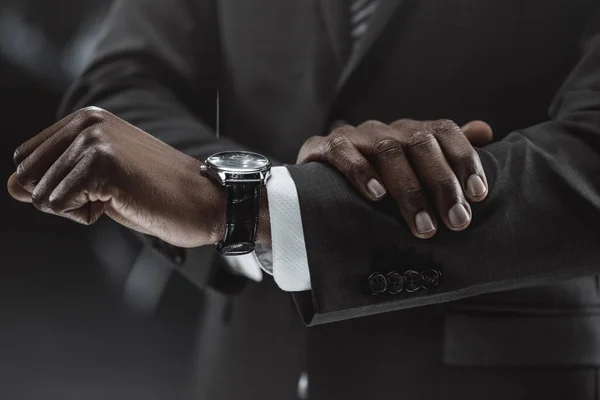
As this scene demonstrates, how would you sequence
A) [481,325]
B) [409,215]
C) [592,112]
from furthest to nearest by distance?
[481,325]
[592,112]
[409,215]

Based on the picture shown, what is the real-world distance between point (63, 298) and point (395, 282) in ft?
1.96

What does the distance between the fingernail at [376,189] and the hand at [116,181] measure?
172 mm

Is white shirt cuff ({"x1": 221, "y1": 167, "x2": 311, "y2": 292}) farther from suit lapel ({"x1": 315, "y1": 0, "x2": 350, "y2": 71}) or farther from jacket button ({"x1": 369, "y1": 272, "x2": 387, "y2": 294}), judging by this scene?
suit lapel ({"x1": 315, "y1": 0, "x2": 350, "y2": 71})

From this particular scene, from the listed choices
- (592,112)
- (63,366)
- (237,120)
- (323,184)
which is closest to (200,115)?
(237,120)

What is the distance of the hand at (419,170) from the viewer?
0.76 m

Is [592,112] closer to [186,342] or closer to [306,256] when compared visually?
[306,256]

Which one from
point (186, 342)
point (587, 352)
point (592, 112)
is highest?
point (592, 112)

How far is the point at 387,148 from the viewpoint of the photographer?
0.79m

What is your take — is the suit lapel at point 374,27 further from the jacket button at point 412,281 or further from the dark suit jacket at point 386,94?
the jacket button at point 412,281

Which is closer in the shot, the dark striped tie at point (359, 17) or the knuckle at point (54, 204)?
the knuckle at point (54, 204)

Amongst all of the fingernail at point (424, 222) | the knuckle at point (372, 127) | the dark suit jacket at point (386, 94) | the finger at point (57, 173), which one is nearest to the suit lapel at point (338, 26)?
the dark suit jacket at point (386, 94)

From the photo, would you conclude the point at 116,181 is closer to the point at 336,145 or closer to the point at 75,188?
the point at 75,188

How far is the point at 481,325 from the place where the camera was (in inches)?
41.1

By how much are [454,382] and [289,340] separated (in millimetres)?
276
